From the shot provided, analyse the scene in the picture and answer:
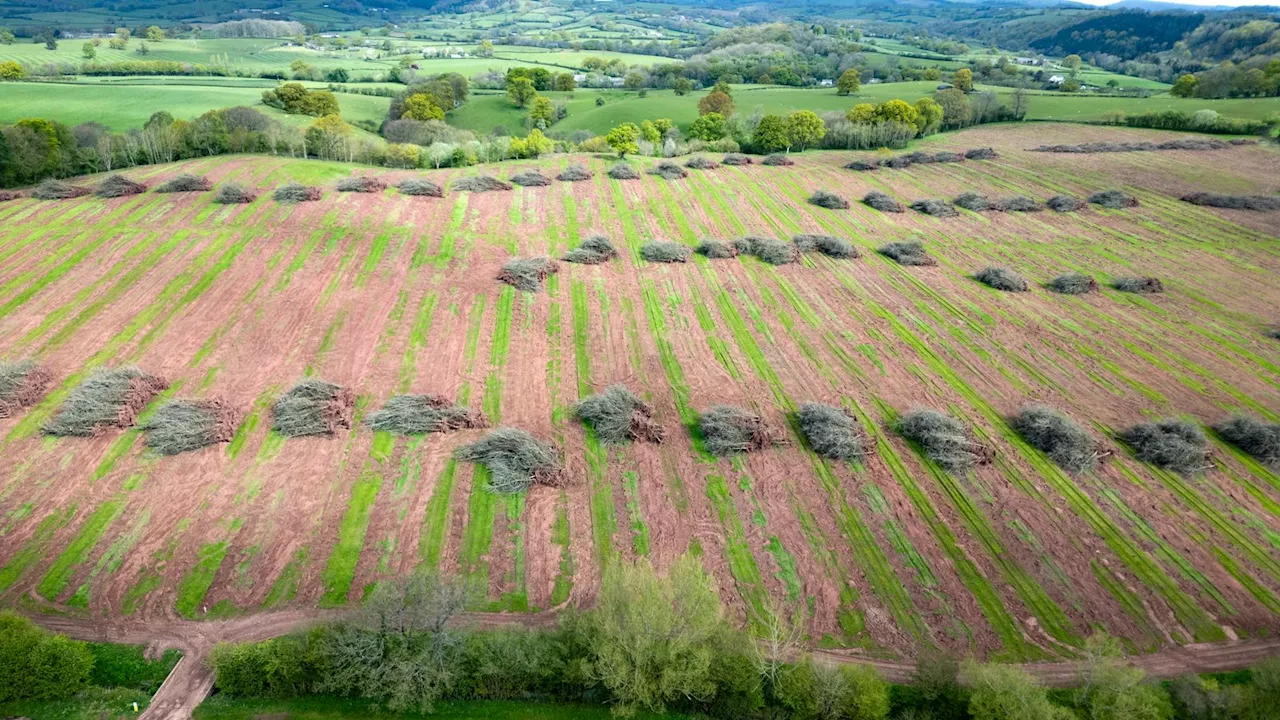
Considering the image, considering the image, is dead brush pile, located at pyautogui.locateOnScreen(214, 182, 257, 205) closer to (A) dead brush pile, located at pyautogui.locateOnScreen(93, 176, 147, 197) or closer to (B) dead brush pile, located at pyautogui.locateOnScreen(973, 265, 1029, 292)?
(A) dead brush pile, located at pyautogui.locateOnScreen(93, 176, 147, 197)

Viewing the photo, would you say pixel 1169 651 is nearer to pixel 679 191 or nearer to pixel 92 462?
pixel 92 462

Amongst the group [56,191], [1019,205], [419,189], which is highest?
[1019,205]

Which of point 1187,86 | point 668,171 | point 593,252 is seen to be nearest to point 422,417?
point 593,252

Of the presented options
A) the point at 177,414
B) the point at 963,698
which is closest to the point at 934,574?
the point at 963,698

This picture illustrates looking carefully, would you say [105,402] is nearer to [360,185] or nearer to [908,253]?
[360,185]

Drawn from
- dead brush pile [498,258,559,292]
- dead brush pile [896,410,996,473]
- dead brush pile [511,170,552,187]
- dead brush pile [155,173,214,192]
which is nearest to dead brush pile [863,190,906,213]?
dead brush pile [511,170,552,187]

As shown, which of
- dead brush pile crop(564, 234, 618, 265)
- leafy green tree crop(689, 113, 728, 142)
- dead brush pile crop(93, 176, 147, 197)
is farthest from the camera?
leafy green tree crop(689, 113, 728, 142)
